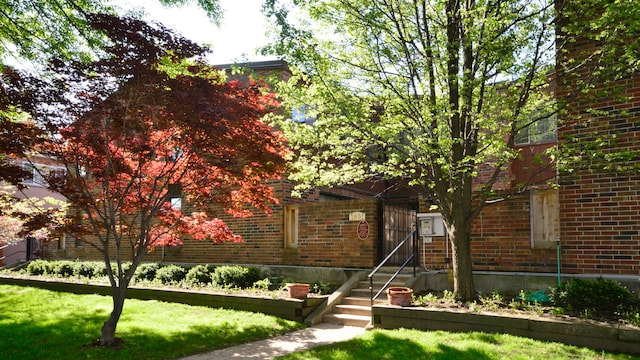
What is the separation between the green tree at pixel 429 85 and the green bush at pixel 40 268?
10.8m

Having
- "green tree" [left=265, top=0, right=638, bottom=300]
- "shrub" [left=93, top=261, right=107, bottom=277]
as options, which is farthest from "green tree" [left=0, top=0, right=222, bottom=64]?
"shrub" [left=93, top=261, right=107, bottom=277]

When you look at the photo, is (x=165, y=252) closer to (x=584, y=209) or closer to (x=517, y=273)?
(x=517, y=273)

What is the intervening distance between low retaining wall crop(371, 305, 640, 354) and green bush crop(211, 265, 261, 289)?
379 centimetres

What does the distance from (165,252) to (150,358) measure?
8.85 meters

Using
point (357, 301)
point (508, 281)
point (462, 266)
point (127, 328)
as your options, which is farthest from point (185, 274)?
point (508, 281)

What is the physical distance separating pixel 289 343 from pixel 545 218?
550 centimetres

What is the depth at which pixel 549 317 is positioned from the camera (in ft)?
22.2

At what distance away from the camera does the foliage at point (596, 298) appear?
6.79m

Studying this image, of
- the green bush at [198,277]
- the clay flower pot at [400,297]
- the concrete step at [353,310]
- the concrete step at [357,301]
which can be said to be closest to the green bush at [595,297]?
the clay flower pot at [400,297]

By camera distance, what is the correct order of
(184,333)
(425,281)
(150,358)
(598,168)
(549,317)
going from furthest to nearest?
(425,281) < (598,168) < (184,333) < (549,317) < (150,358)

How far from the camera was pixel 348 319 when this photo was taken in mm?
8586

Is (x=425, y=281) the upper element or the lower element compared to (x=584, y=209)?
lower

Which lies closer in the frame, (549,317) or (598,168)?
(549,317)

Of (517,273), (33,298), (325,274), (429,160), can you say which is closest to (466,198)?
(429,160)
